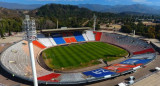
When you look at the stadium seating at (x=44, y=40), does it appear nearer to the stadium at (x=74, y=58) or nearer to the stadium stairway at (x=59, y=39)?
the stadium at (x=74, y=58)

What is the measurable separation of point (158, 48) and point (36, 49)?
53.5 meters

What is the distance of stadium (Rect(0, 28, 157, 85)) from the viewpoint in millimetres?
33466

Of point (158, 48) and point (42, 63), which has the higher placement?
point (158, 48)

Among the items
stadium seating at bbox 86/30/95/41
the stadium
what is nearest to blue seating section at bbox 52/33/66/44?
the stadium

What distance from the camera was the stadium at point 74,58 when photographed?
3347 centimetres

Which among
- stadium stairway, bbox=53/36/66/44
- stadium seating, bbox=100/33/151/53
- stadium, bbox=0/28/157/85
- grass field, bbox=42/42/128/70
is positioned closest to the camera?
stadium, bbox=0/28/157/85

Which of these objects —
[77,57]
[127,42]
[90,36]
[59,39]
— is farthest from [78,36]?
[77,57]

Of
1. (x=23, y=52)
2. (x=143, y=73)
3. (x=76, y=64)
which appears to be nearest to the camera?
(x=143, y=73)

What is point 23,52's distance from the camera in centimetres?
5069

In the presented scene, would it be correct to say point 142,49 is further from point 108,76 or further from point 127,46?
point 108,76

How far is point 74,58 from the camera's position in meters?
51.3

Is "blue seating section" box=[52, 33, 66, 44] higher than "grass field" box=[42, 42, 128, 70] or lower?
higher

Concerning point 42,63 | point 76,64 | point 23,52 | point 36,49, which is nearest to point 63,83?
point 76,64

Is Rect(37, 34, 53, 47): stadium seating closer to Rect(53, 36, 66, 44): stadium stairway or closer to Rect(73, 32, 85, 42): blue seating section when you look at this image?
Rect(53, 36, 66, 44): stadium stairway
